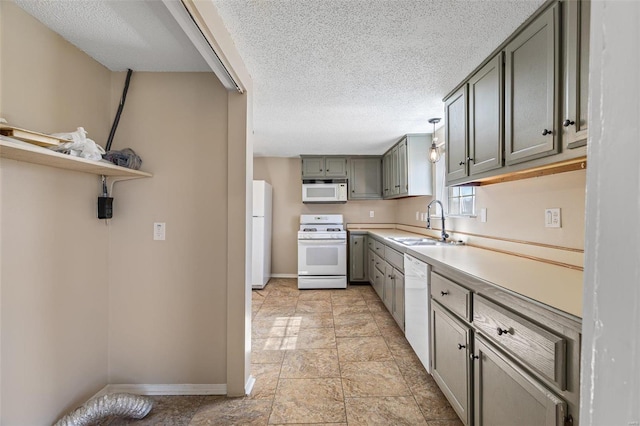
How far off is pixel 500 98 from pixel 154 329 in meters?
2.54

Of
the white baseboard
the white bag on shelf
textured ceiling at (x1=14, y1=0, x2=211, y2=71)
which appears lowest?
the white baseboard

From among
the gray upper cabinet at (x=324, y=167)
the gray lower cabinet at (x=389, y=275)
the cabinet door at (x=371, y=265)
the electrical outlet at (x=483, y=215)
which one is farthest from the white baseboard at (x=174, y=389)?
the gray upper cabinet at (x=324, y=167)

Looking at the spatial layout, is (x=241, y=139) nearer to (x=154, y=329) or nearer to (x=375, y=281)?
(x=154, y=329)

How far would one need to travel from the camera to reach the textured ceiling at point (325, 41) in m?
1.32

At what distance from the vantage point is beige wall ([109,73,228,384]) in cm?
181

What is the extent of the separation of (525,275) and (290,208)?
12.8 feet

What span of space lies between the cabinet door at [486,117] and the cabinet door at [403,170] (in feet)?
5.00

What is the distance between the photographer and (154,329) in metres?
1.82

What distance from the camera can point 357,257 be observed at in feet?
14.4

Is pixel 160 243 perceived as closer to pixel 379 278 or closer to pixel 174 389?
pixel 174 389

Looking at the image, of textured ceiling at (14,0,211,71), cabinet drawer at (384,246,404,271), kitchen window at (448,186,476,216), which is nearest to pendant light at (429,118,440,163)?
→ kitchen window at (448,186,476,216)

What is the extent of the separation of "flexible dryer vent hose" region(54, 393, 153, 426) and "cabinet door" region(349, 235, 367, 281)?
3.15 m

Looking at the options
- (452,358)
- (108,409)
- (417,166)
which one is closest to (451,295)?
(452,358)

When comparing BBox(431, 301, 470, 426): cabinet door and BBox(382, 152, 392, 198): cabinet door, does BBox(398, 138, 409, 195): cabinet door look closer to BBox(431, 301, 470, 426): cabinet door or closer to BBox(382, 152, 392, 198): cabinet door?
BBox(382, 152, 392, 198): cabinet door
